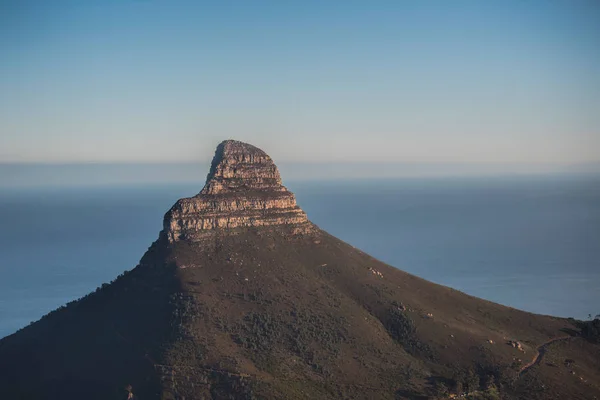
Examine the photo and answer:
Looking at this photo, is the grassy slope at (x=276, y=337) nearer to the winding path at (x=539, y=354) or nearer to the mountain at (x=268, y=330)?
the mountain at (x=268, y=330)

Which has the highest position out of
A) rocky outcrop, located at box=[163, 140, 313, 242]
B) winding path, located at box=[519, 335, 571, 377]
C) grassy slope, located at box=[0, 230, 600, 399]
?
rocky outcrop, located at box=[163, 140, 313, 242]

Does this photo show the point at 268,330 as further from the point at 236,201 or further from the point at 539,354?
the point at 539,354

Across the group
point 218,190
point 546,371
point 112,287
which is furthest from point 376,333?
point 112,287

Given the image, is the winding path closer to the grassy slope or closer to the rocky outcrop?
the grassy slope

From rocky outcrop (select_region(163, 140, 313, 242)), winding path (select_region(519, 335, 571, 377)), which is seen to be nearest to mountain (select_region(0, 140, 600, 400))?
rocky outcrop (select_region(163, 140, 313, 242))

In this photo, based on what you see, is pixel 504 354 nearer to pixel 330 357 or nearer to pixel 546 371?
pixel 546 371

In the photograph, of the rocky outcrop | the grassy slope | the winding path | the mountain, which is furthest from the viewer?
the rocky outcrop
